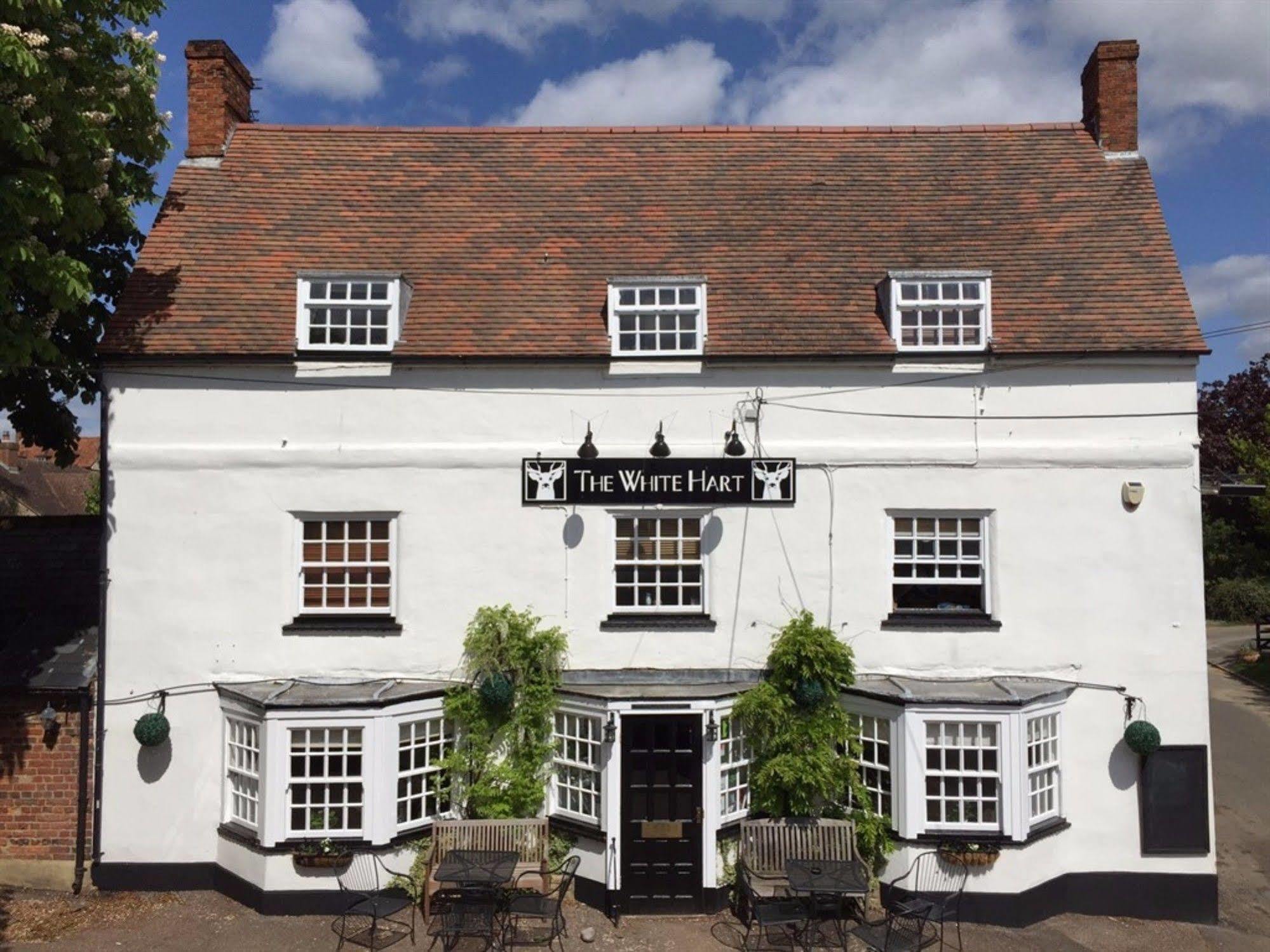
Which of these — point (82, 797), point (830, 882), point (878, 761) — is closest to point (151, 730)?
point (82, 797)

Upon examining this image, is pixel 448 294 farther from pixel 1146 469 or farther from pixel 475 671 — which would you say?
pixel 1146 469

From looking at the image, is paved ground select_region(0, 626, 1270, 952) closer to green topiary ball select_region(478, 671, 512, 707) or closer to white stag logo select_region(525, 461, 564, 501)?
green topiary ball select_region(478, 671, 512, 707)

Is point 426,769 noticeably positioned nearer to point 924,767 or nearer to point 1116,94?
point 924,767

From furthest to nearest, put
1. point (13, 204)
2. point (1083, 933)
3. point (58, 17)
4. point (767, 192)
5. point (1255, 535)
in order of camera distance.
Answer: point (1255, 535)
point (767, 192)
point (1083, 933)
point (58, 17)
point (13, 204)

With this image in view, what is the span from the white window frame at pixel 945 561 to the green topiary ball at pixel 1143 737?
2.09m

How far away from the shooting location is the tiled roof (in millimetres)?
11289

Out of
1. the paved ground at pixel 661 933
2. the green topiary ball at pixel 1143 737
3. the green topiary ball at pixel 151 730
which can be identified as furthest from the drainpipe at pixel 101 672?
the green topiary ball at pixel 1143 737

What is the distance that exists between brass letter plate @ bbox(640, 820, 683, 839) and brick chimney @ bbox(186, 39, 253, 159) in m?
11.5

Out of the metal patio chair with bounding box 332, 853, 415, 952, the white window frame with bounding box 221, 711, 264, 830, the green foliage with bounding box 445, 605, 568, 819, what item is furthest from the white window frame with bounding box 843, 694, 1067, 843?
the white window frame with bounding box 221, 711, 264, 830

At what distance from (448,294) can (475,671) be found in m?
4.99

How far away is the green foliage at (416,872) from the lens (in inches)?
408

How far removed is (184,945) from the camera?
952 centimetres

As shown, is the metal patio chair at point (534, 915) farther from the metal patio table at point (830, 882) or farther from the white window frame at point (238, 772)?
the white window frame at point (238, 772)

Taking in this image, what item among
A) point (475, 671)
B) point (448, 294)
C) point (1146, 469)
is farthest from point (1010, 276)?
point (475, 671)
